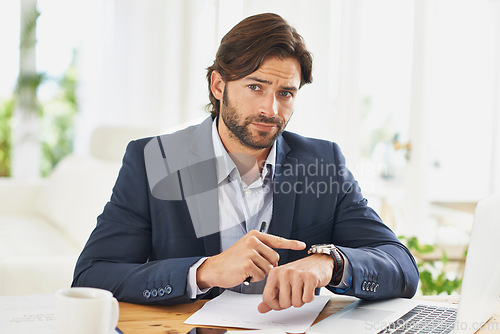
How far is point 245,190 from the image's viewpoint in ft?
5.03

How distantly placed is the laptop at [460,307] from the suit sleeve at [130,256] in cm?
Result: 32

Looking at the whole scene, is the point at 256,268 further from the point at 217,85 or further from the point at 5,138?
the point at 5,138

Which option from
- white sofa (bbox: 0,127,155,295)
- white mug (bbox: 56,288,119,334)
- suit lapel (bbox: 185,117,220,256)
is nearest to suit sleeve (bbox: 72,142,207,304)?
suit lapel (bbox: 185,117,220,256)

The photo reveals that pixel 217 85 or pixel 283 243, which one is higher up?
pixel 217 85

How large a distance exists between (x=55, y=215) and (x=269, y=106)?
2.16 metres

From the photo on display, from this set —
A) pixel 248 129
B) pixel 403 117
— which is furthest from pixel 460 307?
pixel 403 117

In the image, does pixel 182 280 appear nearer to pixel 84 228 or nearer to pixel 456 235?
pixel 84 228

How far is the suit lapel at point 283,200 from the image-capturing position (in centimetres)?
145

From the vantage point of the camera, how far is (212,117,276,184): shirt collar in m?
1.51

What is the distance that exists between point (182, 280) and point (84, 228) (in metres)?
1.72

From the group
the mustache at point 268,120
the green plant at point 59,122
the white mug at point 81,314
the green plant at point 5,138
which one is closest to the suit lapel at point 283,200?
the mustache at point 268,120

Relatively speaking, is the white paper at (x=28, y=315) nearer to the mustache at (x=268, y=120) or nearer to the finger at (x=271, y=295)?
the finger at (x=271, y=295)

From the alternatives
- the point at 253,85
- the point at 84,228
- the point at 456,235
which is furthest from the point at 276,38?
the point at 456,235

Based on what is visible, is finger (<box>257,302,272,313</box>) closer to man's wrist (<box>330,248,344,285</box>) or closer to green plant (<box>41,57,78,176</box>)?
man's wrist (<box>330,248,344,285</box>)
